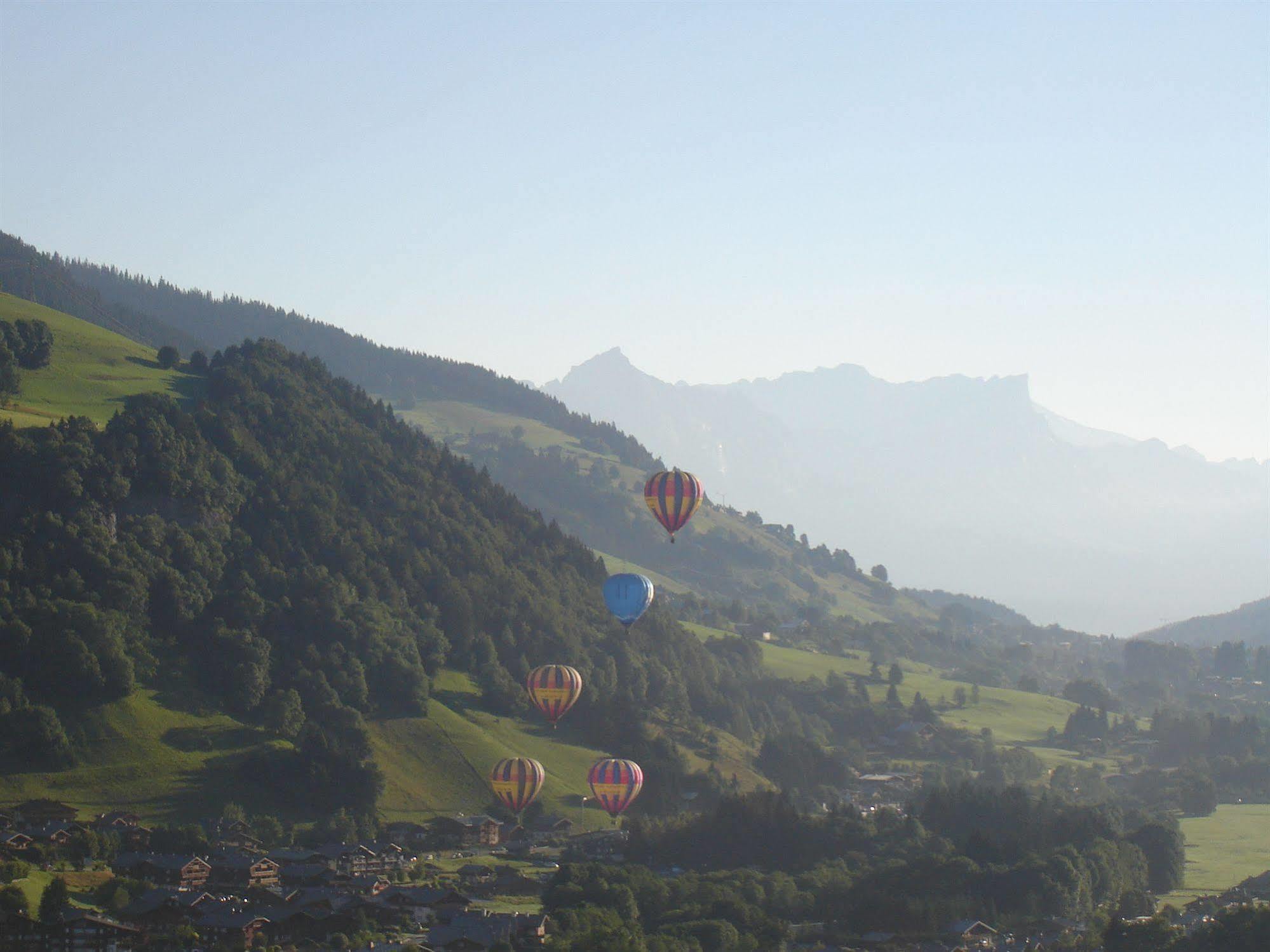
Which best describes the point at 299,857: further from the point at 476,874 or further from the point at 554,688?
the point at 554,688

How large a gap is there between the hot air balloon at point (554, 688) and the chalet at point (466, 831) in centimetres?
1620

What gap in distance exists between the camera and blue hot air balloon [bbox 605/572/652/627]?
114875mm

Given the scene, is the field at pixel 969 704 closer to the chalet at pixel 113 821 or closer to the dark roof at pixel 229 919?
the chalet at pixel 113 821

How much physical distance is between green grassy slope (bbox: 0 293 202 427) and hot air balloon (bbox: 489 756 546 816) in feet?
137

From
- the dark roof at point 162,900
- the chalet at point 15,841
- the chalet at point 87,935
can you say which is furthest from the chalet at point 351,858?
the chalet at point 87,935

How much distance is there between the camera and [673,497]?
352 feet

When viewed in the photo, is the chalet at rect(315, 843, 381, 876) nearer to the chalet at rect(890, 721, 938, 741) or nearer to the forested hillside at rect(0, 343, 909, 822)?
the forested hillside at rect(0, 343, 909, 822)

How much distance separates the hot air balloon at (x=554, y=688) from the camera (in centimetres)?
10738

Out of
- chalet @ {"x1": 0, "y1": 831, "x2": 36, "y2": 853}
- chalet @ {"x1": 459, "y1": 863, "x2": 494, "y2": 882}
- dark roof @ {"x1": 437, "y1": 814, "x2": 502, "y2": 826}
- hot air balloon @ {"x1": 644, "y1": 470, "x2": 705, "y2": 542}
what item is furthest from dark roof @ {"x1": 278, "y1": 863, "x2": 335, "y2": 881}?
hot air balloon @ {"x1": 644, "y1": 470, "x2": 705, "y2": 542}

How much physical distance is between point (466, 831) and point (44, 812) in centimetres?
2283

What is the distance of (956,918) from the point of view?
72.0 metres

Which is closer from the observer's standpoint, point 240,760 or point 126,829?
point 126,829

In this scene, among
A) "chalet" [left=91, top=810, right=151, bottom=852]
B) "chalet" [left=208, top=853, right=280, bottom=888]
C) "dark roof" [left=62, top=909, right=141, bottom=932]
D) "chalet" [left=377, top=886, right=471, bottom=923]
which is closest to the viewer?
"dark roof" [left=62, top=909, right=141, bottom=932]

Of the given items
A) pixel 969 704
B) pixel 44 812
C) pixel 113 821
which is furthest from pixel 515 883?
pixel 969 704
